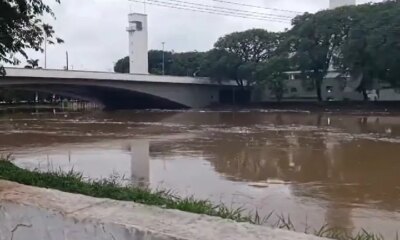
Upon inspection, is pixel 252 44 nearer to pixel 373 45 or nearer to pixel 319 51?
pixel 319 51

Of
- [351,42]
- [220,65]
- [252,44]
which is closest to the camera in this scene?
[351,42]

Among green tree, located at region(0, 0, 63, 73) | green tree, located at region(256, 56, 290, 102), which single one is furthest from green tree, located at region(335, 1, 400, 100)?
green tree, located at region(0, 0, 63, 73)

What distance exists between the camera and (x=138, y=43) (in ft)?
214

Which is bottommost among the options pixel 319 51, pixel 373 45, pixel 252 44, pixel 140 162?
pixel 140 162

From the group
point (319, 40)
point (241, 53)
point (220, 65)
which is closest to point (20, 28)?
point (319, 40)

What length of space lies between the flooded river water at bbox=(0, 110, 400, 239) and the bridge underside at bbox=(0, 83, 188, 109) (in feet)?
99.4

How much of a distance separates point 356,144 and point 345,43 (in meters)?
27.9

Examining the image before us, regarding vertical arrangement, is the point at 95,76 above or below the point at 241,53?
below

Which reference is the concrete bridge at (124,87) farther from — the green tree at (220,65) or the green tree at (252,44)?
the green tree at (252,44)

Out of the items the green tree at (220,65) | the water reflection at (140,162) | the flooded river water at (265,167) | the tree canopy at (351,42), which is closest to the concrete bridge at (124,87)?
the green tree at (220,65)

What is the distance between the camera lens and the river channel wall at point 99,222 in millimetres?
2369

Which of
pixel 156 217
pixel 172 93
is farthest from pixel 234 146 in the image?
pixel 172 93

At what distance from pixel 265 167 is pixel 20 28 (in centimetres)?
717

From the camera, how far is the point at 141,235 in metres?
2.41
